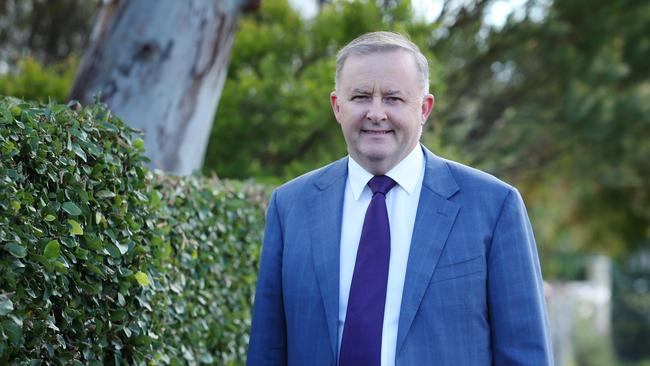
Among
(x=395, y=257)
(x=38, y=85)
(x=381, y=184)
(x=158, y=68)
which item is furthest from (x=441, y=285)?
(x=38, y=85)

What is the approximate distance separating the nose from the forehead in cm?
5

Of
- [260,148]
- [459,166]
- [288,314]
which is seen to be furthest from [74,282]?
[260,148]

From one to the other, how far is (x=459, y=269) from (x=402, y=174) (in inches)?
16.1

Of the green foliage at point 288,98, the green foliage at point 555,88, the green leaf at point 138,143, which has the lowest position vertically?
the green leaf at point 138,143

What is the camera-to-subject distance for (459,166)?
11.2ft

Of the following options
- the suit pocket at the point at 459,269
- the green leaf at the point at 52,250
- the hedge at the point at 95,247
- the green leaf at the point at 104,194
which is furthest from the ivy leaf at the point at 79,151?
the suit pocket at the point at 459,269

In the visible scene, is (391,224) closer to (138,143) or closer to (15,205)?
(138,143)

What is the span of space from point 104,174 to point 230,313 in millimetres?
1907

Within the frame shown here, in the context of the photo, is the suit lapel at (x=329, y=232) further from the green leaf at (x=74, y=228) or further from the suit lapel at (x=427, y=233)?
the green leaf at (x=74, y=228)

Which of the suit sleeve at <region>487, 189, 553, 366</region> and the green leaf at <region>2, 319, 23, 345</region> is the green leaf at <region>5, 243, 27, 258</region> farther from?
the suit sleeve at <region>487, 189, 553, 366</region>

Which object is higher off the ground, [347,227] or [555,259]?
[555,259]

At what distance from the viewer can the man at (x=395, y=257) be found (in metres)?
3.12

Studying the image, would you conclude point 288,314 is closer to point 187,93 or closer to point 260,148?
point 187,93

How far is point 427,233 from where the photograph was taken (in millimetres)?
3211
